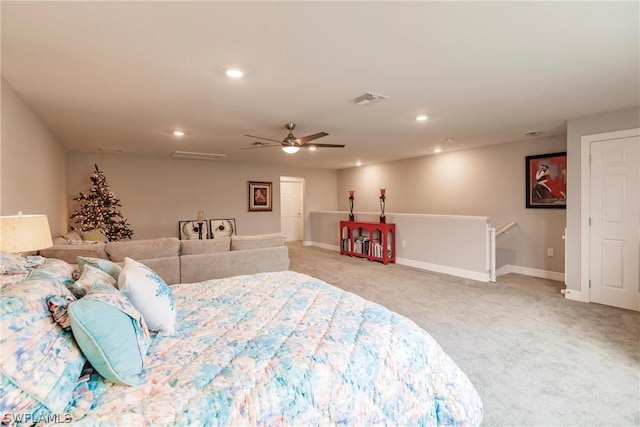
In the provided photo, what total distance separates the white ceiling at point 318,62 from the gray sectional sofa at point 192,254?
4.92 feet

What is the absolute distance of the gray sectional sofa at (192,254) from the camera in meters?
3.05

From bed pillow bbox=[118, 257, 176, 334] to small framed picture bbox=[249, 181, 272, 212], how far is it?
6.20m

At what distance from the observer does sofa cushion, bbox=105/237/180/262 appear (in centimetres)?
309

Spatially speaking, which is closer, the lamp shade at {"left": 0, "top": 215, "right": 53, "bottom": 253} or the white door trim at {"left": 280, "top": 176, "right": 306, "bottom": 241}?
the lamp shade at {"left": 0, "top": 215, "right": 53, "bottom": 253}

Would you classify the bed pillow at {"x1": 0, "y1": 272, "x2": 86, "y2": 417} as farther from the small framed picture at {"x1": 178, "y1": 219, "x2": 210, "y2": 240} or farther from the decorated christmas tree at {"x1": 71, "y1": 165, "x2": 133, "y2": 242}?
the small framed picture at {"x1": 178, "y1": 219, "x2": 210, "y2": 240}

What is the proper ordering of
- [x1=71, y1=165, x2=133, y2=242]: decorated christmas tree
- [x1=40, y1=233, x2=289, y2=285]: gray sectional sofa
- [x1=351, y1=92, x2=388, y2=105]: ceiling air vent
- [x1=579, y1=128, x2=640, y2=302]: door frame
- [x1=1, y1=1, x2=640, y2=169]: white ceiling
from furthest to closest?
1. [x1=71, y1=165, x2=133, y2=242]: decorated christmas tree
2. [x1=579, y1=128, x2=640, y2=302]: door frame
3. [x1=40, y1=233, x2=289, y2=285]: gray sectional sofa
4. [x1=351, y1=92, x2=388, y2=105]: ceiling air vent
5. [x1=1, y1=1, x2=640, y2=169]: white ceiling

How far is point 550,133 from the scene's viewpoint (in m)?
4.53

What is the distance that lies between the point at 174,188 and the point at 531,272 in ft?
24.0

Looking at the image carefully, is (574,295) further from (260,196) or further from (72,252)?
(260,196)

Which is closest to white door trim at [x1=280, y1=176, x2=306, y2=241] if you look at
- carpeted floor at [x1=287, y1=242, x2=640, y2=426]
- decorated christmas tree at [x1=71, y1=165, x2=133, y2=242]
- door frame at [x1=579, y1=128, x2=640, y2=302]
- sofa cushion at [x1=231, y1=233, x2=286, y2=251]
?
carpeted floor at [x1=287, y1=242, x2=640, y2=426]

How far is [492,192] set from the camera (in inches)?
218

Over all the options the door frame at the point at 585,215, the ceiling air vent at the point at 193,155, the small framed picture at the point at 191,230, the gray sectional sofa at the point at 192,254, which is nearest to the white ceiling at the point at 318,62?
the door frame at the point at 585,215

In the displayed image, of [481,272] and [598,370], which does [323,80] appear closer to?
[598,370]

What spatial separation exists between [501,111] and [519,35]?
1.76 metres
